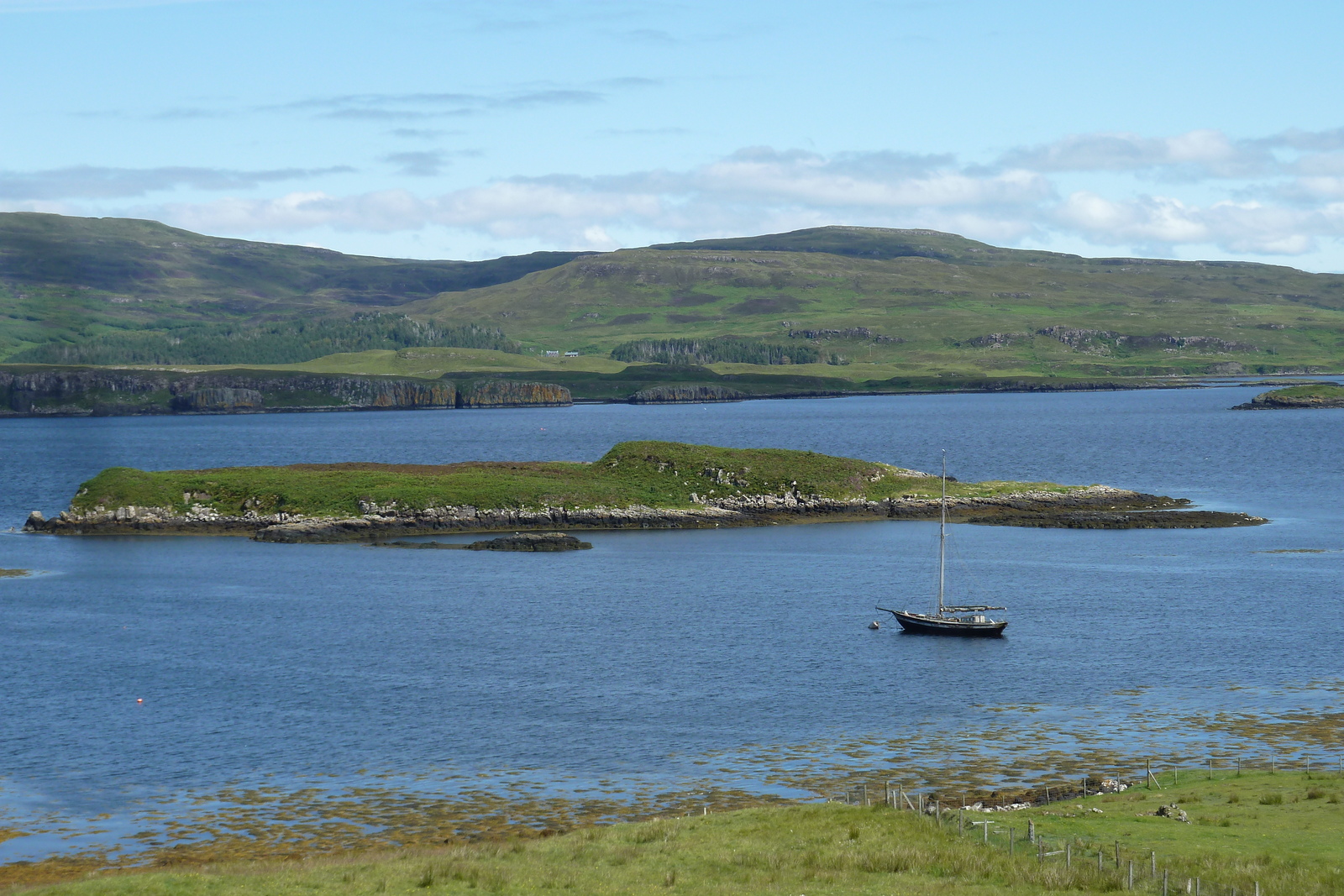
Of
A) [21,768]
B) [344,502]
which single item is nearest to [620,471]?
[344,502]

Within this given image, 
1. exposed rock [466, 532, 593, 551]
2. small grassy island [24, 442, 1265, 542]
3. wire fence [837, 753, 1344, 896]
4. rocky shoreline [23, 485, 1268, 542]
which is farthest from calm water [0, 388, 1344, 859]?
wire fence [837, 753, 1344, 896]

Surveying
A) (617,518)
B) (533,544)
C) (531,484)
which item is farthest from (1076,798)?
(531,484)

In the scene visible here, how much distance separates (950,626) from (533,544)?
45.3 m

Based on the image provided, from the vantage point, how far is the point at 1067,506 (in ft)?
433

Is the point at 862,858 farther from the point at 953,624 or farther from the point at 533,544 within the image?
the point at 533,544

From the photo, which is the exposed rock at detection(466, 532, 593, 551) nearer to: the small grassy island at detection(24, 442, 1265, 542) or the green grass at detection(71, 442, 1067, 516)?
the small grassy island at detection(24, 442, 1265, 542)

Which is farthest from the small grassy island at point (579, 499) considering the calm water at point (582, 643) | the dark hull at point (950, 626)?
the dark hull at point (950, 626)

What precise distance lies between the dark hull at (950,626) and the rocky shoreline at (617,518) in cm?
4846

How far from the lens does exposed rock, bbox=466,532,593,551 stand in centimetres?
11250

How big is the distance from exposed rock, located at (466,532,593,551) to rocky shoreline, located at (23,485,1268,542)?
882 centimetres

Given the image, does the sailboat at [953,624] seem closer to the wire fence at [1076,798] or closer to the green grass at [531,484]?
the wire fence at [1076,798]

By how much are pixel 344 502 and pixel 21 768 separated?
73742 millimetres

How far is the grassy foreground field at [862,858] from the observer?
34469 millimetres

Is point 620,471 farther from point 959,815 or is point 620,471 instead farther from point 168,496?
point 959,815
